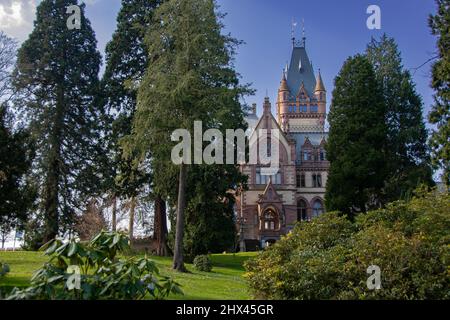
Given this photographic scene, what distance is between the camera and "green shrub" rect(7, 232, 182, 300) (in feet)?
24.7

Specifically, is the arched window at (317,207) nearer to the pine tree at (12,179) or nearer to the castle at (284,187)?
the castle at (284,187)

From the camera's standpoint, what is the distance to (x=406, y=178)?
30.0 m

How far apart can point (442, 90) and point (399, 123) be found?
12327 millimetres

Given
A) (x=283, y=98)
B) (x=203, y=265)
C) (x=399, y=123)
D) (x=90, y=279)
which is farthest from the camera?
(x=283, y=98)

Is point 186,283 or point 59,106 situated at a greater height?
point 59,106

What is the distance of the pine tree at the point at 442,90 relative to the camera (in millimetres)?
19766

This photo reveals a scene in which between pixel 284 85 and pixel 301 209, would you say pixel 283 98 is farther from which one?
pixel 301 209

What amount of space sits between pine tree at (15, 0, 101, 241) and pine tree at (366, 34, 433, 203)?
17130 mm

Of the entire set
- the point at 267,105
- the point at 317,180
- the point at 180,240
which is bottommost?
the point at 180,240

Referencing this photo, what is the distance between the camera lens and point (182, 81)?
18.9 metres

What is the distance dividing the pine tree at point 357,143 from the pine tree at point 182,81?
38.4 ft

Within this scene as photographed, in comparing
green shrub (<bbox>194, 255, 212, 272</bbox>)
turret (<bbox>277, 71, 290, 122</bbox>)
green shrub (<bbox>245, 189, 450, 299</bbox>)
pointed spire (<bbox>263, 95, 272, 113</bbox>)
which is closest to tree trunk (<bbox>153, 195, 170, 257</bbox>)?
green shrub (<bbox>194, 255, 212, 272</bbox>)

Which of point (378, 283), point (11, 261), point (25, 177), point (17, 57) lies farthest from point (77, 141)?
point (378, 283)

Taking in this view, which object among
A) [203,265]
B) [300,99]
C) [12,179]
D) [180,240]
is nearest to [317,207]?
[300,99]
